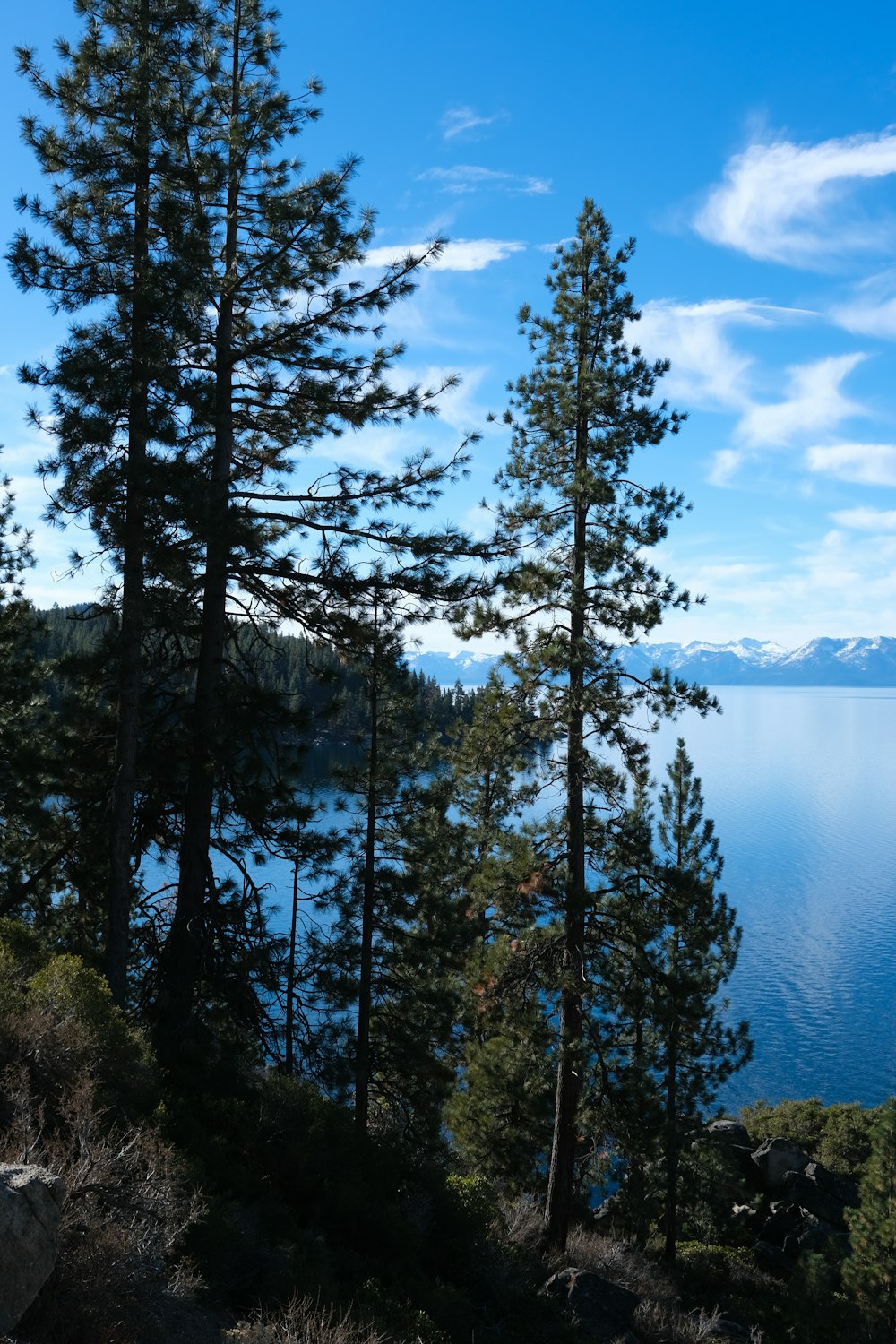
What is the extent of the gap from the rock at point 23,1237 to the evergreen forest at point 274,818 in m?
0.32

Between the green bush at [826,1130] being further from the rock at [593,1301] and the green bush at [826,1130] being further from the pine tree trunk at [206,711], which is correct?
the pine tree trunk at [206,711]

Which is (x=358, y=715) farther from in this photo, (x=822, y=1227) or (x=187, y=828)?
(x=822, y=1227)

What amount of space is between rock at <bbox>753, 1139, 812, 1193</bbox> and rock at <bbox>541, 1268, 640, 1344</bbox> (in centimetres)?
1688

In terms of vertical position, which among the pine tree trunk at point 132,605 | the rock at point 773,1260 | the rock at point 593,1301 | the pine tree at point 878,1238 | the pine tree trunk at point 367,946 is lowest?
the rock at point 773,1260

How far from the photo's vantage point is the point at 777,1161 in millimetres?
25578

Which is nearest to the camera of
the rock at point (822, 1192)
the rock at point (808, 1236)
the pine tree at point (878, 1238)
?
the pine tree at point (878, 1238)

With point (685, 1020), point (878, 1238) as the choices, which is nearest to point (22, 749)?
point (685, 1020)

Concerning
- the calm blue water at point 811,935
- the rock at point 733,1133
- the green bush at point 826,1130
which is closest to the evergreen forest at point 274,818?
the calm blue water at point 811,935

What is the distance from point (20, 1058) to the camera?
638cm

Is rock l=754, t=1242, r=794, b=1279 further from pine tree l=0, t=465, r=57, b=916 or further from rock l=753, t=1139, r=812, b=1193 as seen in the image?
pine tree l=0, t=465, r=57, b=916

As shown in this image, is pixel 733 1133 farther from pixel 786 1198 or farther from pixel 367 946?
pixel 367 946

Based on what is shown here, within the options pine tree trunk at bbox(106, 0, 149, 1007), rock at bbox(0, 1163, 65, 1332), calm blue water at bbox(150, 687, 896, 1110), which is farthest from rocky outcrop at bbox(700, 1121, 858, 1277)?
rock at bbox(0, 1163, 65, 1332)

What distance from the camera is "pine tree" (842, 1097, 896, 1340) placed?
16.0m

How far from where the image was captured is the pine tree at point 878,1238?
52.6ft
